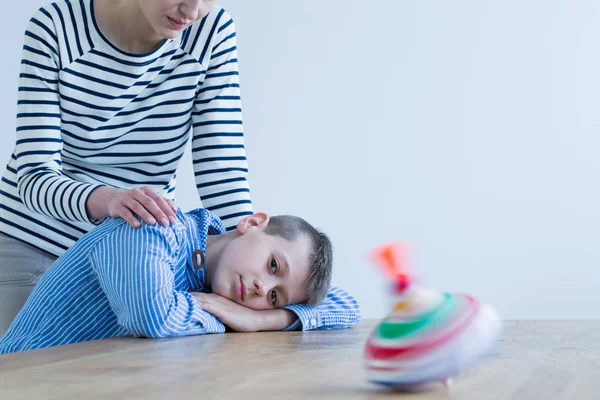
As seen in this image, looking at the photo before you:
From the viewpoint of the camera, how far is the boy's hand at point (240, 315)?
125 cm

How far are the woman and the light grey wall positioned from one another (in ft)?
6.72

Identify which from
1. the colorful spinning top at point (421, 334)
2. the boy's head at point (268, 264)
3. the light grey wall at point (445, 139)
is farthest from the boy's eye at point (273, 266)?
the light grey wall at point (445, 139)

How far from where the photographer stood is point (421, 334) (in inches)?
23.5

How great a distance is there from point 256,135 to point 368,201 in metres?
0.63

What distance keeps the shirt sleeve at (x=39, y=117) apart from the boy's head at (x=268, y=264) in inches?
12.0

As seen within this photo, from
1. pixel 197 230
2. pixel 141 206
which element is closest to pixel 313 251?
pixel 197 230

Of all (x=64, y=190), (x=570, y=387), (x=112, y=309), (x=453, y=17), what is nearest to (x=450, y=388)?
(x=570, y=387)

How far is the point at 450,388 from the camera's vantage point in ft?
2.10

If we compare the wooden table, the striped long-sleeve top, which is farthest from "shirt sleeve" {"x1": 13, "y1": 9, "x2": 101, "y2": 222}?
the wooden table

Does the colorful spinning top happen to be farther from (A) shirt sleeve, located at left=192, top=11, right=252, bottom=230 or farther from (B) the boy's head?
(A) shirt sleeve, located at left=192, top=11, right=252, bottom=230

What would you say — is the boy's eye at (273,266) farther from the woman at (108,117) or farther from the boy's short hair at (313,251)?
the woman at (108,117)

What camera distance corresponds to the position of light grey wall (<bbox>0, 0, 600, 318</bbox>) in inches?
138

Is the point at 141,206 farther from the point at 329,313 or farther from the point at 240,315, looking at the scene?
the point at 329,313

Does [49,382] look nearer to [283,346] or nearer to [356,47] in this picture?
[283,346]
